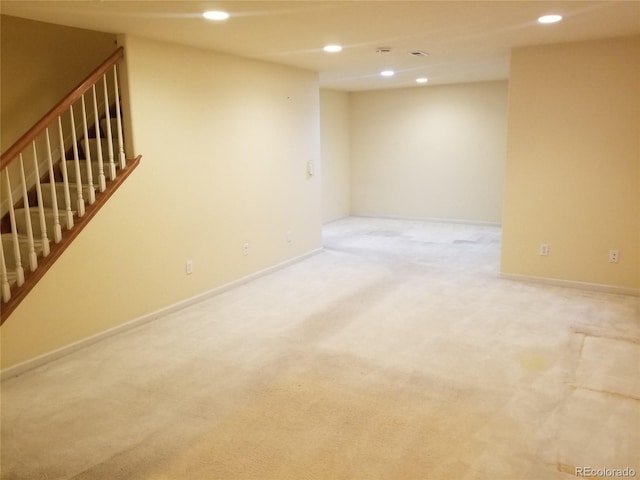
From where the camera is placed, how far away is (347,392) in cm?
283

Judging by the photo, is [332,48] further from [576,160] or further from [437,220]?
[437,220]

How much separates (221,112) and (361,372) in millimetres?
2839

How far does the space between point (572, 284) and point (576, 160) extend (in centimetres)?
121

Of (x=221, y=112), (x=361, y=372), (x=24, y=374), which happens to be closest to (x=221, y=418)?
(x=361, y=372)

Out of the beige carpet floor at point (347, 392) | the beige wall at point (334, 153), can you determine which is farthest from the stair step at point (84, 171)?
the beige wall at point (334, 153)

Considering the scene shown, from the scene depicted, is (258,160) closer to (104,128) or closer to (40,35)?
(104,128)

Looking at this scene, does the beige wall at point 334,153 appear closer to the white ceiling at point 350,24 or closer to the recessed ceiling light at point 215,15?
the white ceiling at point 350,24

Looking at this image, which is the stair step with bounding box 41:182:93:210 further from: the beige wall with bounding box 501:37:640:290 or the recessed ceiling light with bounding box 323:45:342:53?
the beige wall with bounding box 501:37:640:290

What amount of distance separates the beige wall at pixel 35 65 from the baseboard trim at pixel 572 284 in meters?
4.55

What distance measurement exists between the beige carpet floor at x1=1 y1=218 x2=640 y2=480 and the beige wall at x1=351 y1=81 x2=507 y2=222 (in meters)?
3.69

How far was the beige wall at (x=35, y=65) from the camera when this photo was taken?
148 inches

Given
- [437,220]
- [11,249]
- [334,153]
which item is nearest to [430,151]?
[437,220]

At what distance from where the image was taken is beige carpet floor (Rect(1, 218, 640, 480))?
7.35 ft

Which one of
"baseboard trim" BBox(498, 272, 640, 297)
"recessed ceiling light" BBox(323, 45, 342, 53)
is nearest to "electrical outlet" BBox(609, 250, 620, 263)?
"baseboard trim" BBox(498, 272, 640, 297)
